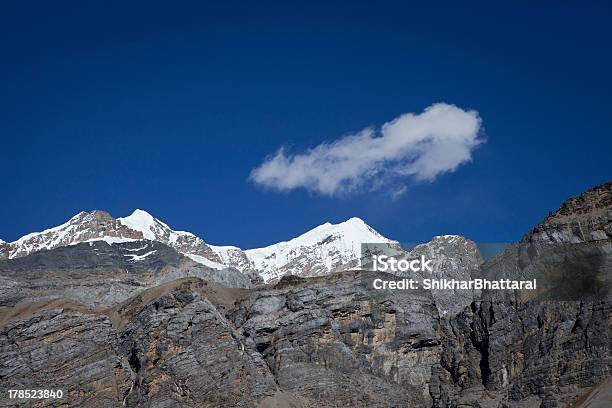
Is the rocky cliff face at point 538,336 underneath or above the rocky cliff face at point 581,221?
underneath

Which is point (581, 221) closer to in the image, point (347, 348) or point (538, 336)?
point (538, 336)

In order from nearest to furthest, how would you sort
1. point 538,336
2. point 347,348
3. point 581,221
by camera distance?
point 538,336 → point 581,221 → point 347,348

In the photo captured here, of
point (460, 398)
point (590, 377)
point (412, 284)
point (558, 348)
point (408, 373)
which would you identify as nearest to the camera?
point (590, 377)

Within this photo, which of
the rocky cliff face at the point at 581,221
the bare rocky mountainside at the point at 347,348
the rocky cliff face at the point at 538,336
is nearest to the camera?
the rocky cliff face at the point at 538,336

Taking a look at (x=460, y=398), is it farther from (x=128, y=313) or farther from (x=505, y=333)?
(x=128, y=313)

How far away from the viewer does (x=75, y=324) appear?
144 metres

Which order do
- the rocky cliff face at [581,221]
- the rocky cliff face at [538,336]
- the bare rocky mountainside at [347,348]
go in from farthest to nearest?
the rocky cliff face at [581,221] → the bare rocky mountainside at [347,348] → the rocky cliff face at [538,336]

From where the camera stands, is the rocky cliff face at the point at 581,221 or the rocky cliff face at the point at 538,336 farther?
the rocky cliff face at the point at 581,221

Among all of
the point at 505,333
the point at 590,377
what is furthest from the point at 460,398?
the point at 590,377

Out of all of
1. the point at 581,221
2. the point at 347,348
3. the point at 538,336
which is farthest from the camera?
the point at 347,348

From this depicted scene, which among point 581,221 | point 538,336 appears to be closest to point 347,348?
point 538,336

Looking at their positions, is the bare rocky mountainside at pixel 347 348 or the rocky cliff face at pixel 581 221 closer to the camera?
the bare rocky mountainside at pixel 347 348

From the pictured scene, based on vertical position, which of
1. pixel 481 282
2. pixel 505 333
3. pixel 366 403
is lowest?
pixel 366 403

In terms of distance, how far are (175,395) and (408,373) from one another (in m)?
37.4
